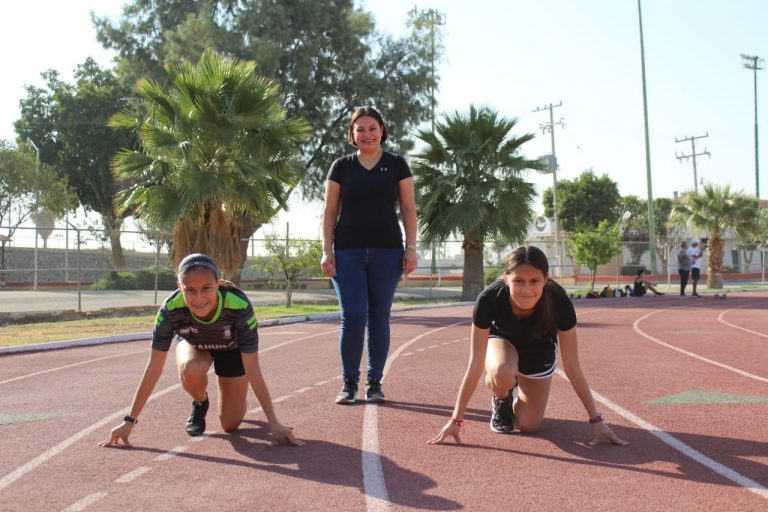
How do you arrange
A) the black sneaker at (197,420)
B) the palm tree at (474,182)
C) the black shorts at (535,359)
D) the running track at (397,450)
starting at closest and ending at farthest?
the running track at (397,450) → the black shorts at (535,359) → the black sneaker at (197,420) → the palm tree at (474,182)

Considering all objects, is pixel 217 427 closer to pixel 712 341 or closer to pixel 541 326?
pixel 541 326

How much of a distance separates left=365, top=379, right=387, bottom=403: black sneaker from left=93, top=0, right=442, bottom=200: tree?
22.8 meters

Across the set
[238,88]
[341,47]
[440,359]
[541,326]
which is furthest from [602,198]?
[541,326]

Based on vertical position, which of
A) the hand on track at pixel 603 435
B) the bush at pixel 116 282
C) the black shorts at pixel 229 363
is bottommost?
the hand on track at pixel 603 435

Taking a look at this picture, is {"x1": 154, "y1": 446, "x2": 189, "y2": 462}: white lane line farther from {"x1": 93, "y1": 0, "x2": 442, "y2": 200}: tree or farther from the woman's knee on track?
{"x1": 93, "y1": 0, "x2": 442, "y2": 200}: tree

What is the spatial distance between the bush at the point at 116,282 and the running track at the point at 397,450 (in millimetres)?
16306

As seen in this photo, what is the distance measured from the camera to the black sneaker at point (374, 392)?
582 cm

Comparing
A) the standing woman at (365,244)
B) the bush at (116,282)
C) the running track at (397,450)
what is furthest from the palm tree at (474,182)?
the standing woman at (365,244)

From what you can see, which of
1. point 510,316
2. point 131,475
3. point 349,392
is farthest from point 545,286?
point 131,475

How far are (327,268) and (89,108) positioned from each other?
1684 inches

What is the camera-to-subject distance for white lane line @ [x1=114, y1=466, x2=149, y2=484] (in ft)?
12.5

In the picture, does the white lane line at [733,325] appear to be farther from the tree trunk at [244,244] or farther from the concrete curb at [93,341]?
the tree trunk at [244,244]

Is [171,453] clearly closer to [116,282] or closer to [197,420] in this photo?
[197,420]

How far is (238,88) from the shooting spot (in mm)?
16234
